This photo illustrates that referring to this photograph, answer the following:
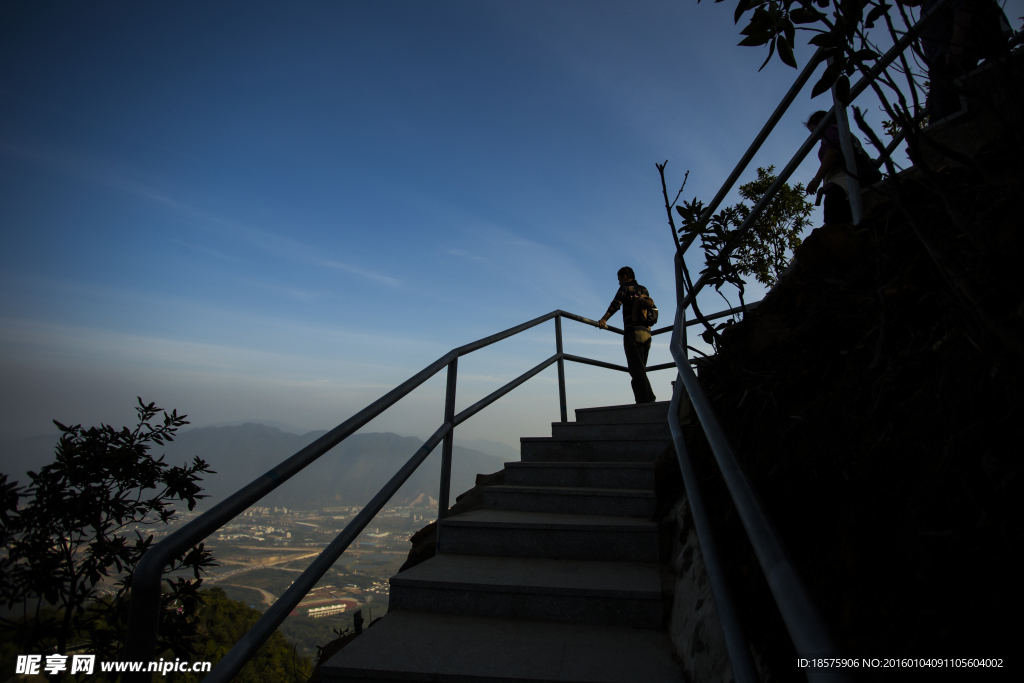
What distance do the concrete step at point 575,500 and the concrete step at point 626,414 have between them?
1.14m

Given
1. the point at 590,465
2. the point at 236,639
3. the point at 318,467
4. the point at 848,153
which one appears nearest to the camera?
the point at 848,153

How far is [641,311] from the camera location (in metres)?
5.35

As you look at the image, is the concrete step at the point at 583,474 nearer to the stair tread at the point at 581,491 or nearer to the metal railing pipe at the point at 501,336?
the stair tread at the point at 581,491

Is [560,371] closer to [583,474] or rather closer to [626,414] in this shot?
[626,414]

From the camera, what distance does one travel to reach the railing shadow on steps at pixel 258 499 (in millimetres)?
866

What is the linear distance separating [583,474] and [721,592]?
6.86ft

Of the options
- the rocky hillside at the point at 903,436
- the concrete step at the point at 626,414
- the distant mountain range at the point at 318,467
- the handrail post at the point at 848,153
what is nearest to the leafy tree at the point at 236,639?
the concrete step at the point at 626,414

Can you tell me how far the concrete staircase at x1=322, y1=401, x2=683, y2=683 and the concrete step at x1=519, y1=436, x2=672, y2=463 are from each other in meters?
0.36

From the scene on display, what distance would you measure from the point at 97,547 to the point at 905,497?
3.05 m

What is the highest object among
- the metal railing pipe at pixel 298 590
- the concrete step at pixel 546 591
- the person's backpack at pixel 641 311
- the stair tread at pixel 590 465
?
the person's backpack at pixel 641 311

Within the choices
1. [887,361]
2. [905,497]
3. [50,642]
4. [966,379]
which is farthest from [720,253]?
[50,642]

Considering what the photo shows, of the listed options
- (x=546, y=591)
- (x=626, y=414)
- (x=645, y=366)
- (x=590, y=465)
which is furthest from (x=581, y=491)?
(x=645, y=366)

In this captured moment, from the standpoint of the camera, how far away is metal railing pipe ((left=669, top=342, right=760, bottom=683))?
0.84 meters

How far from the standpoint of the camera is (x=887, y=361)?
57.7 inches
